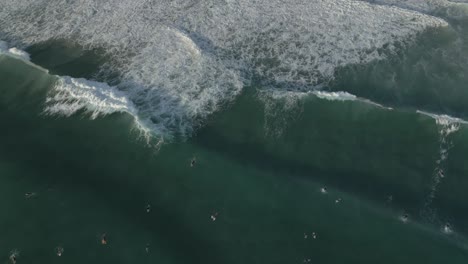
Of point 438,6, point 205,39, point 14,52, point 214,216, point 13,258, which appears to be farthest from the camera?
point 438,6

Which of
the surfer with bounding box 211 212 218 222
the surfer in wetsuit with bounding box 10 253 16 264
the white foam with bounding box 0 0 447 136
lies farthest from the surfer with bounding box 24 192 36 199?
the surfer with bounding box 211 212 218 222

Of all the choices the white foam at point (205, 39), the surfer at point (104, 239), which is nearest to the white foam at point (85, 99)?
the white foam at point (205, 39)

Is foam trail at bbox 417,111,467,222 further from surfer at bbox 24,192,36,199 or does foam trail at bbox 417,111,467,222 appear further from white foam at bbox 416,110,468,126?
surfer at bbox 24,192,36,199

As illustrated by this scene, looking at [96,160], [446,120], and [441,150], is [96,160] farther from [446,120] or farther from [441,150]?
[446,120]

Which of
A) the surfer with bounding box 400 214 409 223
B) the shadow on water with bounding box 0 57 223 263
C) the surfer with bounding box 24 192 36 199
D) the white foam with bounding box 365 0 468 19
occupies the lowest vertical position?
the surfer with bounding box 24 192 36 199

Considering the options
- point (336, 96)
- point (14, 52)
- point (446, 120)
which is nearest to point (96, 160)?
point (14, 52)

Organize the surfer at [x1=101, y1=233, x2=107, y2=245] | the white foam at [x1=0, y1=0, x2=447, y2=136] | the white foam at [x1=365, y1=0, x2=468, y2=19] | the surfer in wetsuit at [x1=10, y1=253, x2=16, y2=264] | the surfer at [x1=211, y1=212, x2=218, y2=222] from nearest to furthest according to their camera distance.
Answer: the surfer in wetsuit at [x1=10, y1=253, x2=16, y2=264] → the surfer at [x1=101, y1=233, x2=107, y2=245] → the surfer at [x1=211, y1=212, x2=218, y2=222] → the white foam at [x1=0, y1=0, x2=447, y2=136] → the white foam at [x1=365, y1=0, x2=468, y2=19]

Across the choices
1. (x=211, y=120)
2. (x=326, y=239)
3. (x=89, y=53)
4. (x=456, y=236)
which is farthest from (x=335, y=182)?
(x=89, y=53)

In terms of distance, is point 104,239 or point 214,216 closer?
point 104,239
